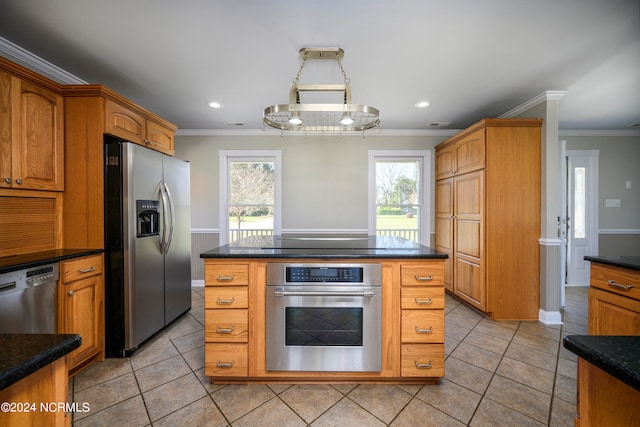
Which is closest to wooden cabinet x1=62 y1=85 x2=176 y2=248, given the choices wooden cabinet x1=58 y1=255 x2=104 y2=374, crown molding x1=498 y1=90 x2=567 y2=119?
wooden cabinet x1=58 y1=255 x2=104 y2=374

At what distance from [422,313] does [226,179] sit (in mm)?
3412

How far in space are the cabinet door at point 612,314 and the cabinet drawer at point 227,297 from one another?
2.39 m

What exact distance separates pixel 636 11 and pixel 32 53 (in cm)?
435

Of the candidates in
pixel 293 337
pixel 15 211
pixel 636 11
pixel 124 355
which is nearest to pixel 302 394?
pixel 293 337

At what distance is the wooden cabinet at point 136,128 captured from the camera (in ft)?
7.00

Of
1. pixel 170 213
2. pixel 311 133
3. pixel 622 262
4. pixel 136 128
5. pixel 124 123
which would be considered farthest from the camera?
pixel 311 133

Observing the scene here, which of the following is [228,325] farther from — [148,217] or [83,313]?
[148,217]

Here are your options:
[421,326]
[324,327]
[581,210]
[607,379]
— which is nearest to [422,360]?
[421,326]

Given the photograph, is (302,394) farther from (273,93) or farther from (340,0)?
(273,93)

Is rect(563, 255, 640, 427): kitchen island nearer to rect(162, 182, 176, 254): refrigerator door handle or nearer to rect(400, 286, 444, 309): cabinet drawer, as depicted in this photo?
rect(400, 286, 444, 309): cabinet drawer

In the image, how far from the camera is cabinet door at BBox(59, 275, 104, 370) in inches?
71.3

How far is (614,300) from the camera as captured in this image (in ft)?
5.33

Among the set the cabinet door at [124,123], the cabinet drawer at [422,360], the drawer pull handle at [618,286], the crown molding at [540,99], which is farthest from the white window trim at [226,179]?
the drawer pull handle at [618,286]

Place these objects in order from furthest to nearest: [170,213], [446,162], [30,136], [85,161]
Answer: [446,162]
[170,213]
[85,161]
[30,136]
